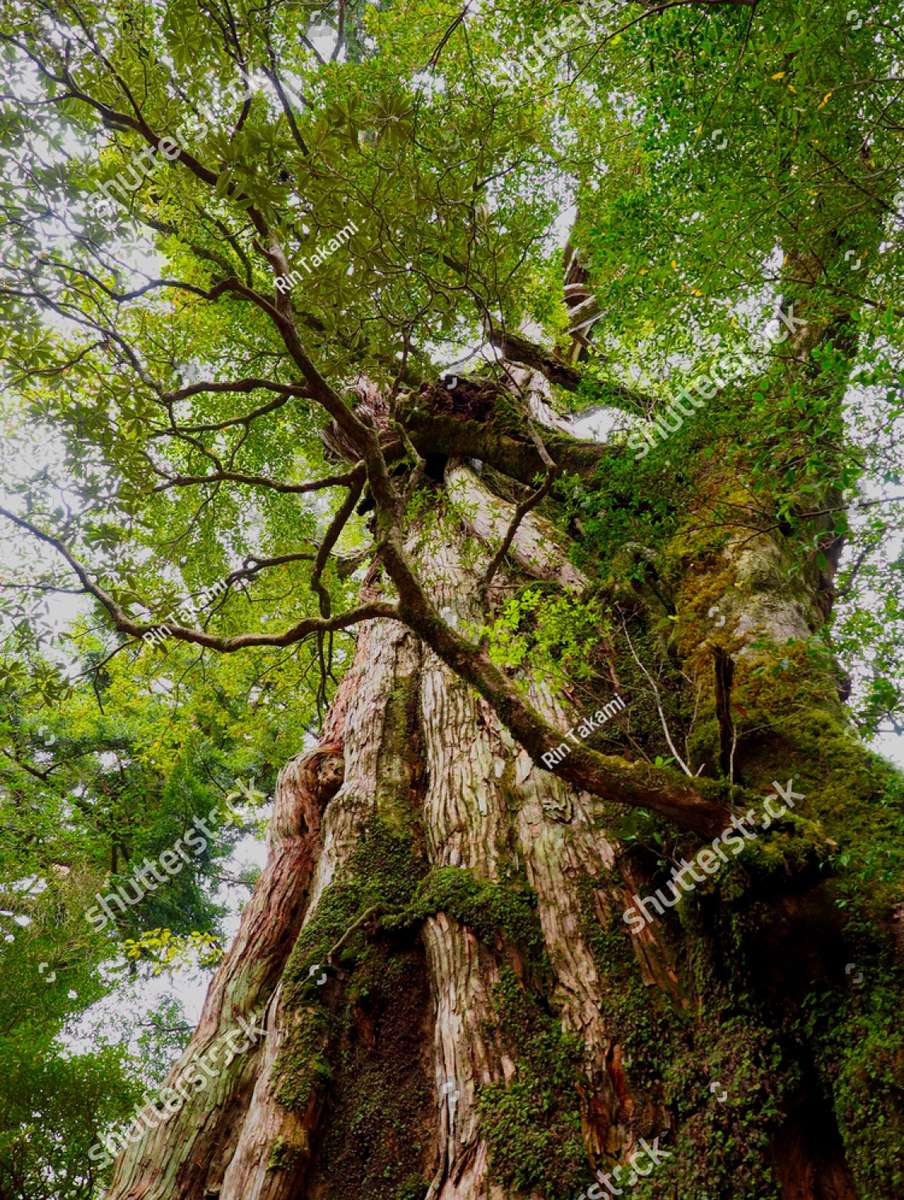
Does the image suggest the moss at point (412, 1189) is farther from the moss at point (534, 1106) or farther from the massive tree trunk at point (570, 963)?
the moss at point (534, 1106)

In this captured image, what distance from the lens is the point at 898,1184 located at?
173 cm

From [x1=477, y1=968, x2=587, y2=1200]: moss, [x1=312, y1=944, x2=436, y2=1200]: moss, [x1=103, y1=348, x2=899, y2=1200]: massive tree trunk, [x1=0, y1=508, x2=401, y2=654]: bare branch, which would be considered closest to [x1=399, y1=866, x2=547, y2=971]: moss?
[x1=103, y1=348, x2=899, y2=1200]: massive tree trunk

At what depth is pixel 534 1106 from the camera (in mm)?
2395

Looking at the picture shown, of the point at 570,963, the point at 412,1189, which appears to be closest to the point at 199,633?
the point at 570,963

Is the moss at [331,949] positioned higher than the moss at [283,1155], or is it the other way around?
the moss at [331,949]

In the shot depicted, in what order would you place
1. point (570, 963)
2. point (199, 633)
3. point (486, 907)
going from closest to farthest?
point (570, 963)
point (486, 907)
point (199, 633)

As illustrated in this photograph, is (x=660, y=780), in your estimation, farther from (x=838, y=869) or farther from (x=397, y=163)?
(x=397, y=163)

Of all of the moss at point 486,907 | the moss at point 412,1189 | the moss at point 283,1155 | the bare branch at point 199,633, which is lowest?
the moss at point 412,1189

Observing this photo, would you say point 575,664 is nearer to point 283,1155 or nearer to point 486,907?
point 486,907

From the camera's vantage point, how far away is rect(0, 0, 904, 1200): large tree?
224 cm

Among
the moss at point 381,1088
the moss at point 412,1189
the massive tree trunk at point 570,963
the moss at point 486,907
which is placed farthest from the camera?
the moss at point 486,907

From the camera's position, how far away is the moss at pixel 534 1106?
2.20m

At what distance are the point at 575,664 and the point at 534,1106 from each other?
211cm

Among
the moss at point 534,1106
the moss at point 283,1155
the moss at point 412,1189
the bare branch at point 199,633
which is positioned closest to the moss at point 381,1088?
the moss at point 412,1189
